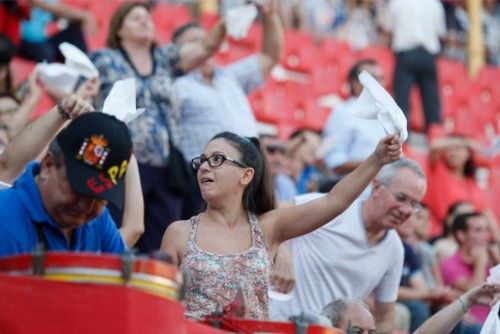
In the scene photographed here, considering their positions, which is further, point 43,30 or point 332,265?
point 43,30

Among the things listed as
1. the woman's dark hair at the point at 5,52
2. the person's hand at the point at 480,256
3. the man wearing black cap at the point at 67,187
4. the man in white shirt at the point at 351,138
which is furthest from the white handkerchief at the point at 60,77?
the person's hand at the point at 480,256

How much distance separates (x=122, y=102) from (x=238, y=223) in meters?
0.61

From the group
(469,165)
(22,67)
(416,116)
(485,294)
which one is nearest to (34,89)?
(22,67)

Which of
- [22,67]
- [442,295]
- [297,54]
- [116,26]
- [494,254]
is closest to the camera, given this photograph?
[116,26]

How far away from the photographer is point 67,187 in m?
3.92

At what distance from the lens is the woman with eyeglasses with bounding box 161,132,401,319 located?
17.0ft

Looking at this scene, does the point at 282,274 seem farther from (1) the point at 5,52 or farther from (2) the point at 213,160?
(1) the point at 5,52

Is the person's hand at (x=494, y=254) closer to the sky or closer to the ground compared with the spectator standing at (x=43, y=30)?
closer to the ground

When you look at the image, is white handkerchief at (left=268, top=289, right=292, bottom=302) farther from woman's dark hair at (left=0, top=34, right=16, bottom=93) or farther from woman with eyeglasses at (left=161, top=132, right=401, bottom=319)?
woman's dark hair at (left=0, top=34, right=16, bottom=93)

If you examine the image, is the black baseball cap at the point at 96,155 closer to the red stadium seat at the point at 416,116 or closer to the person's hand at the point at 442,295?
the person's hand at the point at 442,295

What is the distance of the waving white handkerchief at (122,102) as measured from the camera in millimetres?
5273

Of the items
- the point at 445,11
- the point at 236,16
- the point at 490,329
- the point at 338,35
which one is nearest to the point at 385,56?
the point at 338,35

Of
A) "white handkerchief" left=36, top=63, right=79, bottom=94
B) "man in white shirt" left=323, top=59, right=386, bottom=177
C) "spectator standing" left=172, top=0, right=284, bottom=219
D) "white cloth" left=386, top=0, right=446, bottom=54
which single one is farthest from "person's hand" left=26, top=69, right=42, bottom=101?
"white cloth" left=386, top=0, right=446, bottom=54

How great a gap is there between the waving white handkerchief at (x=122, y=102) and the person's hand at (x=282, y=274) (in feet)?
3.51
